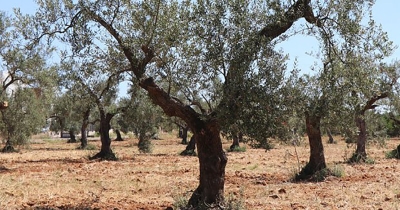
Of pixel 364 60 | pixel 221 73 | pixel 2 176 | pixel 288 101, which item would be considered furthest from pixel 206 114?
pixel 2 176

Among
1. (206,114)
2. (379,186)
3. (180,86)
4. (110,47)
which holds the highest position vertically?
(110,47)

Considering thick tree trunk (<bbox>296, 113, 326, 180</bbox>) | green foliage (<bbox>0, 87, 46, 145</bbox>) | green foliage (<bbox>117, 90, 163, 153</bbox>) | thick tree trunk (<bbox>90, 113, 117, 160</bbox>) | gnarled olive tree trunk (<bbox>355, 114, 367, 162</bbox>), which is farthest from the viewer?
green foliage (<bbox>0, 87, 46, 145</bbox>)

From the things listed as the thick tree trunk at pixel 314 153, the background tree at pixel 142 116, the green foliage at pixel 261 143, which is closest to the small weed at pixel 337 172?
the thick tree trunk at pixel 314 153

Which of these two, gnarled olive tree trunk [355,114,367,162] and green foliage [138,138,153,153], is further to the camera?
green foliage [138,138,153,153]

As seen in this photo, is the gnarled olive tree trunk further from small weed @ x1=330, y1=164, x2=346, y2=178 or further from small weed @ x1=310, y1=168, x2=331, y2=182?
small weed @ x1=310, y1=168, x2=331, y2=182

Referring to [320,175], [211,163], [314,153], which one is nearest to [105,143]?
[314,153]

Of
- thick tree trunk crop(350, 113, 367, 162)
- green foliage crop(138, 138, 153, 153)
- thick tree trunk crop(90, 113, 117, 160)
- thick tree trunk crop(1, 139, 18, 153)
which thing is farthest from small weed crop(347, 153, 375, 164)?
thick tree trunk crop(1, 139, 18, 153)

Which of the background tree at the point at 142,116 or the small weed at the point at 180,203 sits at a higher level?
the background tree at the point at 142,116

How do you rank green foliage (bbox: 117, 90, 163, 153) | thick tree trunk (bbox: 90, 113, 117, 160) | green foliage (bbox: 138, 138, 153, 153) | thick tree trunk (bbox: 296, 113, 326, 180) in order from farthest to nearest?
1. green foliage (bbox: 138, 138, 153, 153)
2. green foliage (bbox: 117, 90, 163, 153)
3. thick tree trunk (bbox: 90, 113, 117, 160)
4. thick tree trunk (bbox: 296, 113, 326, 180)

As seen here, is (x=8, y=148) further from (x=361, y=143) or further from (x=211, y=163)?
(x=211, y=163)

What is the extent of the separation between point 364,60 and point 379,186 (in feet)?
20.6

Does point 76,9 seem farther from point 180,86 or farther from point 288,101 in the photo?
point 288,101

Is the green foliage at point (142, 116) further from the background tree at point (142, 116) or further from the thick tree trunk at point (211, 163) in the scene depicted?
the thick tree trunk at point (211, 163)

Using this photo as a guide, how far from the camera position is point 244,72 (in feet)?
29.1
